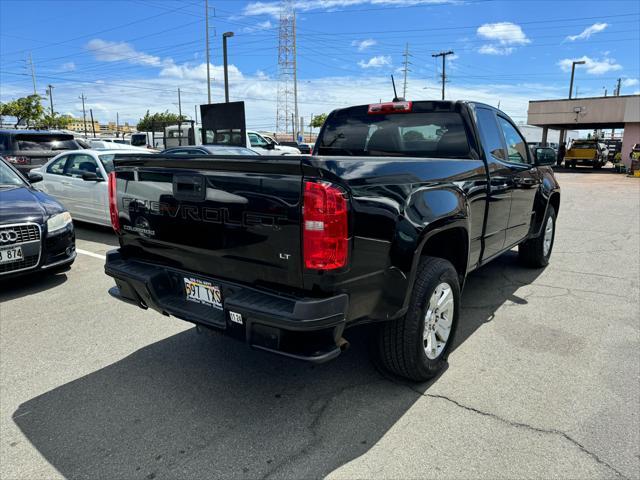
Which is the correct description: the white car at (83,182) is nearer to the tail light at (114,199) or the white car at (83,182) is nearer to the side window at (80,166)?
the side window at (80,166)

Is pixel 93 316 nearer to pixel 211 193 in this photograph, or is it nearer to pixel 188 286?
pixel 188 286

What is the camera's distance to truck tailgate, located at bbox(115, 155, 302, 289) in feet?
7.64

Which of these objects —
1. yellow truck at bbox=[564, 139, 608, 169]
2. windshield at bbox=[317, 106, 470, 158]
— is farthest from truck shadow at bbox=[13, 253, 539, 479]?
yellow truck at bbox=[564, 139, 608, 169]

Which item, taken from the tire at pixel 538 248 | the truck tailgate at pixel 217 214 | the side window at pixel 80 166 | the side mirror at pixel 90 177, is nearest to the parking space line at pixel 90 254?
Answer: the side mirror at pixel 90 177

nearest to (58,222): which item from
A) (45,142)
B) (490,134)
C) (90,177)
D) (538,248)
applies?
(90,177)

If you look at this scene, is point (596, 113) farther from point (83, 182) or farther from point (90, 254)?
point (90, 254)

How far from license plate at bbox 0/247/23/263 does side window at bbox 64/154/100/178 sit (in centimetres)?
336

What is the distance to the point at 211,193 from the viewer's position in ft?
8.53

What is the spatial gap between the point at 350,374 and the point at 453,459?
3.30 feet

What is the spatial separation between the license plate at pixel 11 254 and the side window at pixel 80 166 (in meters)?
3.36

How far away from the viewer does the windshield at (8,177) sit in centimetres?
575

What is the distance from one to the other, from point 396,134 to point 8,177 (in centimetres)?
493

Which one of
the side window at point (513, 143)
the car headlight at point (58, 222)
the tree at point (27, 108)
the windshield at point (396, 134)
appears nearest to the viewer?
the windshield at point (396, 134)

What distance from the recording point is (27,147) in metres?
11.4
